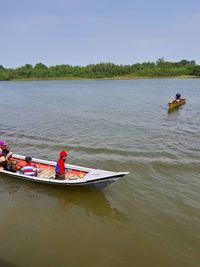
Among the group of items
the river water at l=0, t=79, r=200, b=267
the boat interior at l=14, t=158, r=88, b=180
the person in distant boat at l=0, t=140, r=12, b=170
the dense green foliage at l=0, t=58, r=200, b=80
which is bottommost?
the river water at l=0, t=79, r=200, b=267

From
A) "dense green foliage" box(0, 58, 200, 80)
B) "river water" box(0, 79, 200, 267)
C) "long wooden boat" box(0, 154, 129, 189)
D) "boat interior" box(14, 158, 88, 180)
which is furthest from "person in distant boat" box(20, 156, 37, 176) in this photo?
"dense green foliage" box(0, 58, 200, 80)

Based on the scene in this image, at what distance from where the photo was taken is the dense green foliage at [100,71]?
3925 inches

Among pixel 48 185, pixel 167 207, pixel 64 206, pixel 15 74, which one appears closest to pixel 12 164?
pixel 48 185

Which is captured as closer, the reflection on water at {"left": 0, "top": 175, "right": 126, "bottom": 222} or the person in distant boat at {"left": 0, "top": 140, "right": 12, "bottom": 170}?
the reflection on water at {"left": 0, "top": 175, "right": 126, "bottom": 222}

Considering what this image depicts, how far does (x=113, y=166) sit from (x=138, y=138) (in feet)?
15.1

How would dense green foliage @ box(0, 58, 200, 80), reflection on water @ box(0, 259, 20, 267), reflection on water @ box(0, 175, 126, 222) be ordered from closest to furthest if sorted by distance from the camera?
reflection on water @ box(0, 259, 20, 267) < reflection on water @ box(0, 175, 126, 222) < dense green foliage @ box(0, 58, 200, 80)

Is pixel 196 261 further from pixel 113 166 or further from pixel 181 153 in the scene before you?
pixel 181 153

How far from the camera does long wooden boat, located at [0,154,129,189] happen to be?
8750mm

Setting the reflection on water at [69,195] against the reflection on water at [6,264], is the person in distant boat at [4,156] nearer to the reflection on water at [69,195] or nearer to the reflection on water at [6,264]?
the reflection on water at [69,195]

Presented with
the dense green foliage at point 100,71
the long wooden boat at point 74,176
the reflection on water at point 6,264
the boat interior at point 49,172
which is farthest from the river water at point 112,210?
the dense green foliage at point 100,71

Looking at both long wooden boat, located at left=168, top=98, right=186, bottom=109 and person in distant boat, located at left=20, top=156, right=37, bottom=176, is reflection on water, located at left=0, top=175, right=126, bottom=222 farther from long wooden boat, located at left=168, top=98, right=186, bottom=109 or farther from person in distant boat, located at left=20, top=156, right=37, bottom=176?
long wooden boat, located at left=168, top=98, right=186, bottom=109

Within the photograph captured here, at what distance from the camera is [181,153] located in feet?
43.4

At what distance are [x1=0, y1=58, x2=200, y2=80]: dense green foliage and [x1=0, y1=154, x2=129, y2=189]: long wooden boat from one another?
9270 centimetres

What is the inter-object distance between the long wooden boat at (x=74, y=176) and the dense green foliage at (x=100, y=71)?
92.7 meters
